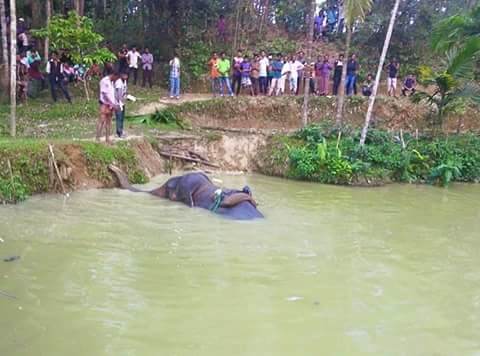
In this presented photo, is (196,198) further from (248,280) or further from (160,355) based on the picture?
(160,355)

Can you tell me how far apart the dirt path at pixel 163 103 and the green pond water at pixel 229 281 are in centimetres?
736

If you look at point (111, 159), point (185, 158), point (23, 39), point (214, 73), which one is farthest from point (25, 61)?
point (111, 159)

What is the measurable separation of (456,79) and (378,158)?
149 inches

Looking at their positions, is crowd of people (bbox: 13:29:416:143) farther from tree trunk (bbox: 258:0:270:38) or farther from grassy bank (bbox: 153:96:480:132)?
tree trunk (bbox: 258:0:270:38)

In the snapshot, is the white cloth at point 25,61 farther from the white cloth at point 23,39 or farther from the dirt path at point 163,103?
the dirt path at point 163,103

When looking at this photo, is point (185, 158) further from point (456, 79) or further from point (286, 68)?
point (456, 79)

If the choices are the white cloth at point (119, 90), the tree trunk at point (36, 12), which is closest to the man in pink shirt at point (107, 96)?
the white cloth at point (119, 90)

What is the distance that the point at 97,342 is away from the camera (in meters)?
5.70

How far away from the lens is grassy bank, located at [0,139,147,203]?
456 inches

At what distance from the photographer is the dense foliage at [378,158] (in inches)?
644

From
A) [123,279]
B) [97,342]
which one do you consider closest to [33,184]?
[123,279]

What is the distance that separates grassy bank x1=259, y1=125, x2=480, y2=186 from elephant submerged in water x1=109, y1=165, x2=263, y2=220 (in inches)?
201

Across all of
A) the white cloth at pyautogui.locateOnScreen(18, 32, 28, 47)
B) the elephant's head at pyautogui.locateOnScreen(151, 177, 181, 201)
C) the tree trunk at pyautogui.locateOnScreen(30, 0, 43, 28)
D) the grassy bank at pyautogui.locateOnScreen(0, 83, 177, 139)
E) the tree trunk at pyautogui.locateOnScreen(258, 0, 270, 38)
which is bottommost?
the elephant's head at pyautogui.locateOnScreen(151, 177, 181, 201)

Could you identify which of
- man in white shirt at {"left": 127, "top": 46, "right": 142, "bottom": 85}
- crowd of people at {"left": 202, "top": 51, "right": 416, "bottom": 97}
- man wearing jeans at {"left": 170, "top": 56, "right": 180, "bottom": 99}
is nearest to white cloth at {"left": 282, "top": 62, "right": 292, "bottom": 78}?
crowd of people at {"left": 202, "top": 51, "right": 416, "bottom": 97}
